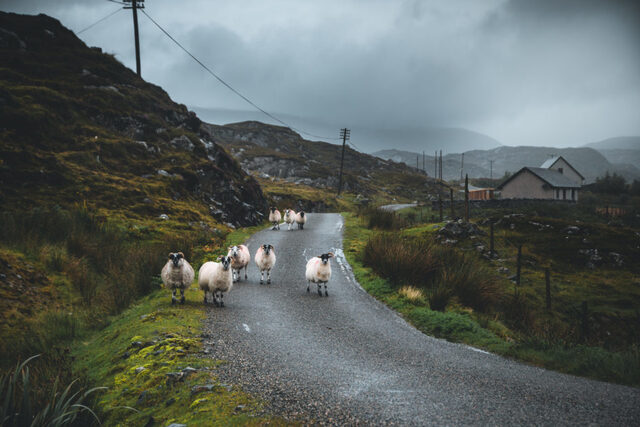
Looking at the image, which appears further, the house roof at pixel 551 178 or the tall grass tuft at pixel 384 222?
the house roof at pixel 551 178

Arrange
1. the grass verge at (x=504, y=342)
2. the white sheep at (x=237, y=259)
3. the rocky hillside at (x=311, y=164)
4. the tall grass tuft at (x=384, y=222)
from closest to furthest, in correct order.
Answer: the grass verge at (x=504, y=342)
the white sheep at (x=237, y=259)
the tall grass tuft at (x=384, y=222)
the rocky hillside at (x=311, y=164)

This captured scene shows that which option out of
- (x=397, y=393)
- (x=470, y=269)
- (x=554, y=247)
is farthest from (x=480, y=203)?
(x=397, y=393)

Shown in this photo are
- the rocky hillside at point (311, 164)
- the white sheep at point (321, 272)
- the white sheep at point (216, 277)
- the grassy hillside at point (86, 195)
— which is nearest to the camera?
the grassy hillside at point (86, 195)

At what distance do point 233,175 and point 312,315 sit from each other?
25.3 meters

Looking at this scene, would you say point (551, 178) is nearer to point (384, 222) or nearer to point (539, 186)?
point (539, 186)

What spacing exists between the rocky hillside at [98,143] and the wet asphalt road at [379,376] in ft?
46.5

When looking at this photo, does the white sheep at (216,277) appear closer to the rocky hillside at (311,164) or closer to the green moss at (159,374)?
the green moss at (159,374)

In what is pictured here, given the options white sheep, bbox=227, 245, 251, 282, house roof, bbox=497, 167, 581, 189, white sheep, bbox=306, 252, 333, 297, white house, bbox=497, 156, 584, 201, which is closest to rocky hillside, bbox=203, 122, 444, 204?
white house, bbox=497, 156, 584, 201

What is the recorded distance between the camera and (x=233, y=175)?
33125 millimetres

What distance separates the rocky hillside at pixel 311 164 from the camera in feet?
296

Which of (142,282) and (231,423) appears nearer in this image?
(231,423)

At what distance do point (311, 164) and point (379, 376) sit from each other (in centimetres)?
9554

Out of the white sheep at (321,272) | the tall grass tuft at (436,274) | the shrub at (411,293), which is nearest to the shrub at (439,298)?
the tall grass tuft at (436,274)

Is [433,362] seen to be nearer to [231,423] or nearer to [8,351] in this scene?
[231,423]
